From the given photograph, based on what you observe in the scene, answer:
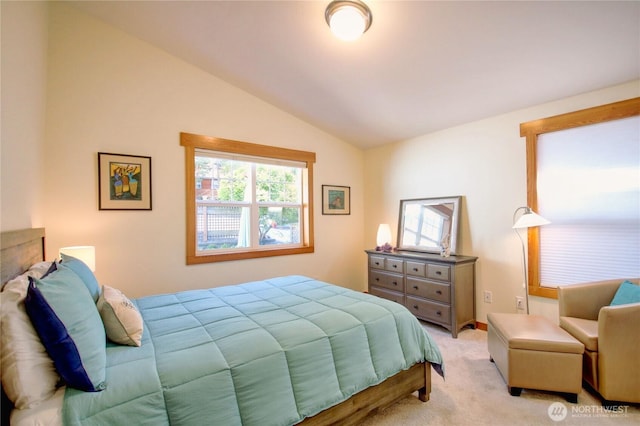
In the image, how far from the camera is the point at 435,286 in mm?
3162

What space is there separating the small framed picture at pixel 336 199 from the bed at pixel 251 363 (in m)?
2.09

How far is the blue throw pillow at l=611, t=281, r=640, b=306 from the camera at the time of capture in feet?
6.60

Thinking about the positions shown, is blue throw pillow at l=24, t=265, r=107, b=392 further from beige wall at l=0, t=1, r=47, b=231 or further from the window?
the window

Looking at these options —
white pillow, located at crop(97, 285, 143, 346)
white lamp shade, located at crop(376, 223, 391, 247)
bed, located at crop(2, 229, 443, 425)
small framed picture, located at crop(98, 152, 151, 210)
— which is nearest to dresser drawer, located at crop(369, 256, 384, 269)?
white lamp shade, located at crop(376, 223, 391, 247)

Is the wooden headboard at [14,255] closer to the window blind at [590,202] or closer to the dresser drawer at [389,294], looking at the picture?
the dresser drawer at [389,294]

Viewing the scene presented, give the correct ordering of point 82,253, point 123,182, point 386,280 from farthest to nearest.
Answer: point 386,280
point 123,182
point 82,253

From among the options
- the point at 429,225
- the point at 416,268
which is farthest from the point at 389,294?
the point at 429,225

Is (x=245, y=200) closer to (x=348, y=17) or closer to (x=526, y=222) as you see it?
(x=348, y=17)

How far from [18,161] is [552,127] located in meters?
4.20

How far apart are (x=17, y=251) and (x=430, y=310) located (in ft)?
11.3

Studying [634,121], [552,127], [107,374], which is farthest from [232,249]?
[634,121]

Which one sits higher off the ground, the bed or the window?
the window

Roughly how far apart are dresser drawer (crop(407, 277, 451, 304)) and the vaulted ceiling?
6.25 ft

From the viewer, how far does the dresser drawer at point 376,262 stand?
379 cm
